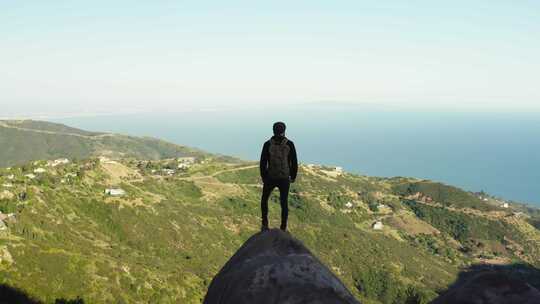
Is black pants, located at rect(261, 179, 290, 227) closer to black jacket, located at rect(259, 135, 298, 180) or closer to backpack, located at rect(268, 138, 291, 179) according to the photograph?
backpack, located at rect(268, 138, 291, 179)

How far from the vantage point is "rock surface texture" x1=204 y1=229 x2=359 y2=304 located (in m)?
8.10

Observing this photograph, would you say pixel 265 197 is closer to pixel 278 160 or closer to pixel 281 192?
pixel 281 192

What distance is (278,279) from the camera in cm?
876

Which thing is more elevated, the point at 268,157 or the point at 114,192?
the point at 268,157

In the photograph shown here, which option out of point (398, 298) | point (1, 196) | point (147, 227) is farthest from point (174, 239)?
point (398, 298)

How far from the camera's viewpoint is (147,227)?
558 feet

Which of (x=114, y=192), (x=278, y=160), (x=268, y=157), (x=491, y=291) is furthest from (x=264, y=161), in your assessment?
(x=114, y=192)

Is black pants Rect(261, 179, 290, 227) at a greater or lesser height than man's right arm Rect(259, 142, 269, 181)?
lesser

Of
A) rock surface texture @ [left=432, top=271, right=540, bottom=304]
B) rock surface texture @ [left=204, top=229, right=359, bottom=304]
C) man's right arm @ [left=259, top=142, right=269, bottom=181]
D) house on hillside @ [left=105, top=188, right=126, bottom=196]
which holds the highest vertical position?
man's right arm @ [left=259, top=142, right=269, bottom=181]

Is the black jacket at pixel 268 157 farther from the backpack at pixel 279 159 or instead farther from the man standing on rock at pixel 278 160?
the backpack at pixel 279 159

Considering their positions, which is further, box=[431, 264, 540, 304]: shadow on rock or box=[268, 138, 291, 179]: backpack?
box=[268, 138, 291, 179]: backpack

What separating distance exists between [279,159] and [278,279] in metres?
6.79

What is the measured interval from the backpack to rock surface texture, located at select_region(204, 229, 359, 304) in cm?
390

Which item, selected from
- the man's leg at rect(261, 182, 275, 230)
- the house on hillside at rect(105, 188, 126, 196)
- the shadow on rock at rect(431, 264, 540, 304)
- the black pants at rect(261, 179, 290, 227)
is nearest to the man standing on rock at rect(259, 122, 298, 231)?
the black pants at rect(261, 179, 290, 227)
